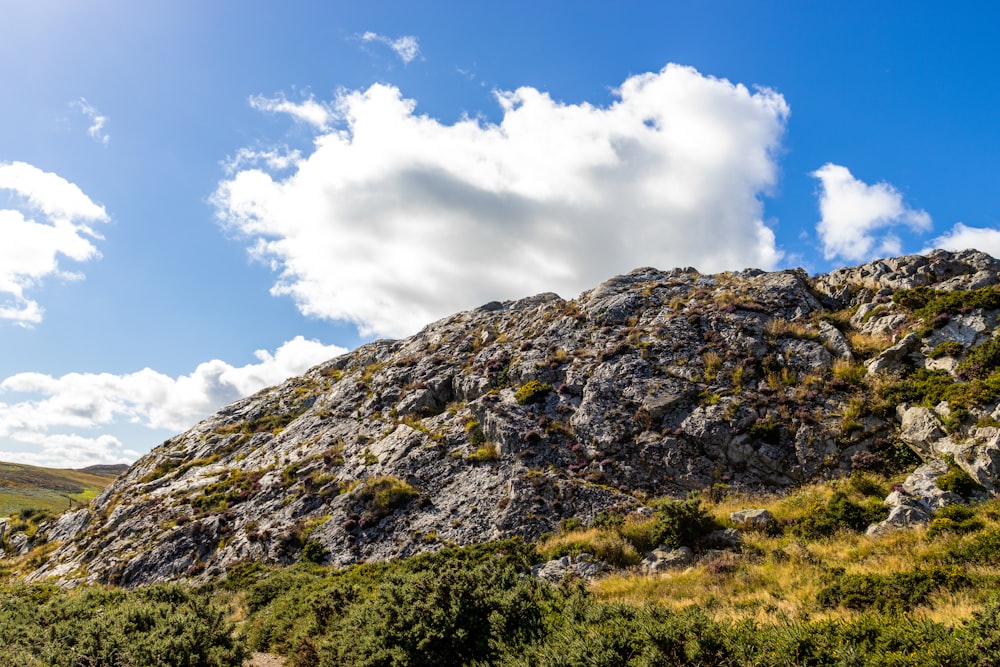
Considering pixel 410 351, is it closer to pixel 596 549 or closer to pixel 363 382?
pixel 363 382

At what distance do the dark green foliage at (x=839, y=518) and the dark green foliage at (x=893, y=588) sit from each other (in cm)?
581

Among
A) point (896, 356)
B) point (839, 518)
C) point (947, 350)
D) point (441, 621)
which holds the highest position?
point (947, 350)

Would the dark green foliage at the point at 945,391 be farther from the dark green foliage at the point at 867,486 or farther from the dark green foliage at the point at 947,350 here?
the dark green foliage at the point at 867,486

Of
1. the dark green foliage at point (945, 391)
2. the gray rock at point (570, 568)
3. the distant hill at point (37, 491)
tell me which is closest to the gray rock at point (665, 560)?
the gray rock at point (570, 568)

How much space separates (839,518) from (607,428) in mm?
13896

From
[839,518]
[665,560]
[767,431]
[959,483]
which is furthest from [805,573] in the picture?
[767,431]

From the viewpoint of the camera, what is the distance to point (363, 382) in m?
50.7

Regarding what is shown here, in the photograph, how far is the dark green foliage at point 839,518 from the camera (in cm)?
1884

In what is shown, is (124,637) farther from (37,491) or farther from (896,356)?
(37,491)

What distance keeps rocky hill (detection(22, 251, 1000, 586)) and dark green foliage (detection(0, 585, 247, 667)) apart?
12566mm

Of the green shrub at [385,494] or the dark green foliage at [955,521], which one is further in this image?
the green shrub at [385,494]

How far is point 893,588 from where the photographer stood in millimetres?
12492

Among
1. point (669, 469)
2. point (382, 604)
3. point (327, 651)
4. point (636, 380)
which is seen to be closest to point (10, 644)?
point (327, 651)

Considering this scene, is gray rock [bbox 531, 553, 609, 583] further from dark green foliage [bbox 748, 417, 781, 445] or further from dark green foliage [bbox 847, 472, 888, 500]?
dark green foliage [bbox 748, 417, 781, 445]
